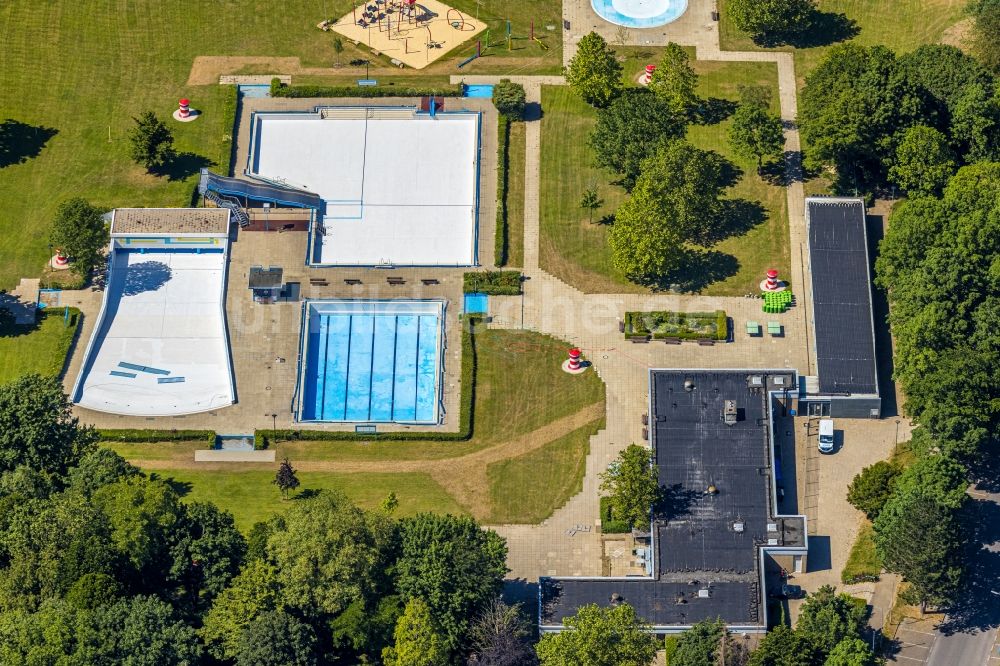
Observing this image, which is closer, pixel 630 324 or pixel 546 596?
pixel 546 596

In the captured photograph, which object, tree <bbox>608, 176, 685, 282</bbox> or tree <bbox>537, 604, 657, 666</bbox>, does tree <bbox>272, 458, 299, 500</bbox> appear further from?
tree <bbox>608, 176, 685, 282</bbox>

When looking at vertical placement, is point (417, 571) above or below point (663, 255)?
below

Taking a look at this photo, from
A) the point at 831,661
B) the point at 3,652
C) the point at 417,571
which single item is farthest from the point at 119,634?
the point at 831,661

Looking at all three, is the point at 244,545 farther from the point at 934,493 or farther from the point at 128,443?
the point at 934,493

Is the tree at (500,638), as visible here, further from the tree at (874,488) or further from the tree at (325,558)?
the tree at (874,488)

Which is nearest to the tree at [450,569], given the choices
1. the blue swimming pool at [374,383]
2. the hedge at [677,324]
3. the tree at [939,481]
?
the blue swimming pool at [374,383]

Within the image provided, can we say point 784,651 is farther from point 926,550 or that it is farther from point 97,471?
point 97,471

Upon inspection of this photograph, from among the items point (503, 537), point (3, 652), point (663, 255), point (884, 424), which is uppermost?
point (663, 255)

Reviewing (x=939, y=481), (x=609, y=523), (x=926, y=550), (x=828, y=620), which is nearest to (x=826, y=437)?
(x=939, y=481)
